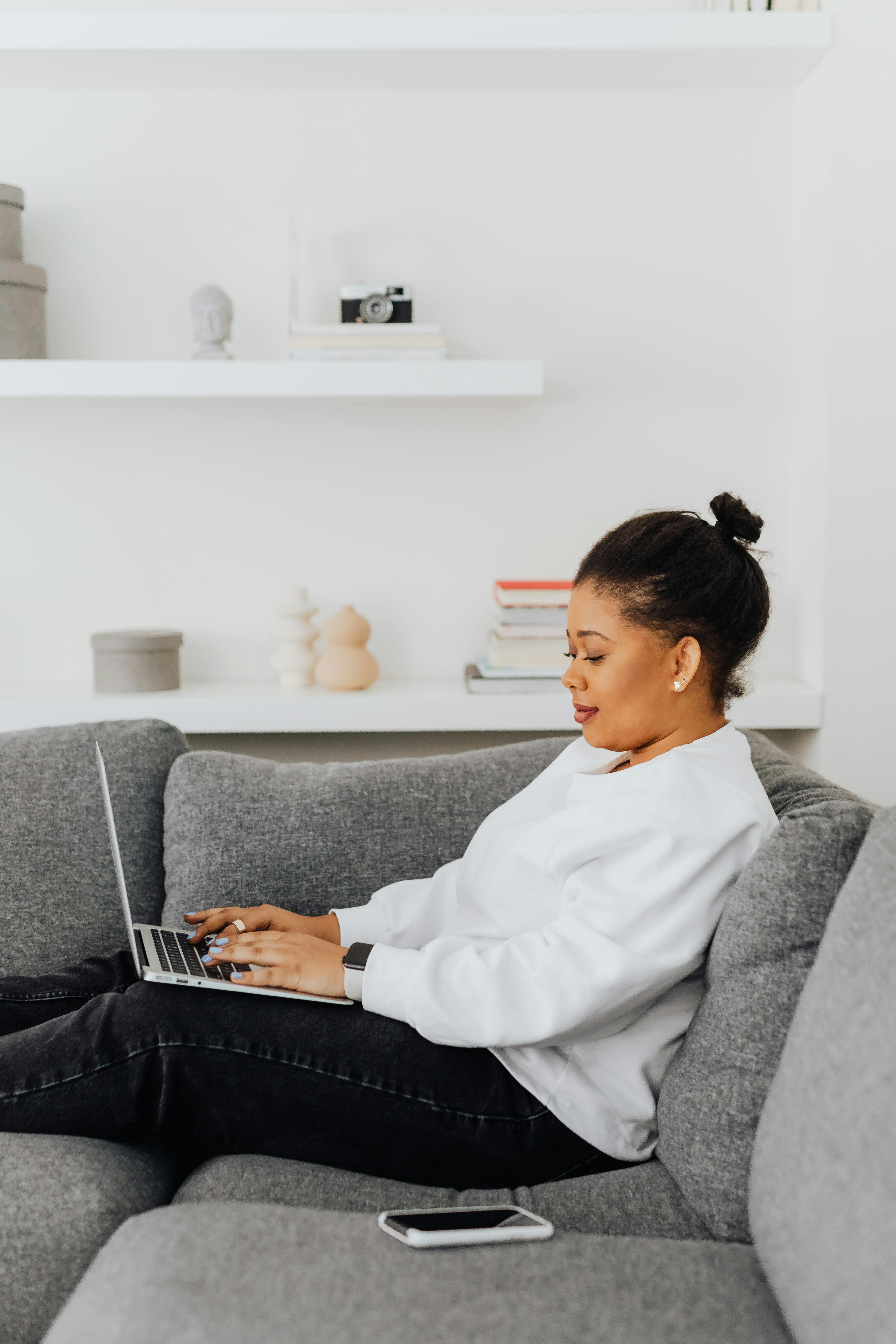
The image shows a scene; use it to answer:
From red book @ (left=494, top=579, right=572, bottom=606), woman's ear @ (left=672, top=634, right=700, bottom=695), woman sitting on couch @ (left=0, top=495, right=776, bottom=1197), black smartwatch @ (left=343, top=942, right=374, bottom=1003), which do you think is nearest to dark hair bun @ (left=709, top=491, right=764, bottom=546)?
woman sitting on couch @ (left=0, top=495, right=776, bottom=1197)

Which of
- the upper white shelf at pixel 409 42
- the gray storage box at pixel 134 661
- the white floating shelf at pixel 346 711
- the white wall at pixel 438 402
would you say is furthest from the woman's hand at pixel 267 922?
the upper white shelf at pixel 409 42

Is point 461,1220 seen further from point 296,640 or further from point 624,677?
point 296,640

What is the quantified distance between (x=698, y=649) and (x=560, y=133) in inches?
65.7

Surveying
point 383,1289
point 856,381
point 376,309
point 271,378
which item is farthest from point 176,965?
point 856,381

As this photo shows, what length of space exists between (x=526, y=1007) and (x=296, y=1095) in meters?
0.27

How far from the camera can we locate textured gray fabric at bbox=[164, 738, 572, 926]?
163cm

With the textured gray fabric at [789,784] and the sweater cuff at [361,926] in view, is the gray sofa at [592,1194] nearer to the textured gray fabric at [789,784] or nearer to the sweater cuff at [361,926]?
the textured gray fabric at [789,784]

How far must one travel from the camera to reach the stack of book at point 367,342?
2295mm

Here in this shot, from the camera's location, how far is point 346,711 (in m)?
2.37

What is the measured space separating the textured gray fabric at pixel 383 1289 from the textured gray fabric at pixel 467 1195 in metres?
0.11

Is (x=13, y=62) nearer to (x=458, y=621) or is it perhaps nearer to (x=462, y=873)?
(x=458, y=621)

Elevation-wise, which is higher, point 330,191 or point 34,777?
point 330,191

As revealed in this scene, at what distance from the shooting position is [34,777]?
1707mm

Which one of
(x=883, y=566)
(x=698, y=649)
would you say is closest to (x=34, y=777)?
(x=698, y=649)
